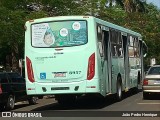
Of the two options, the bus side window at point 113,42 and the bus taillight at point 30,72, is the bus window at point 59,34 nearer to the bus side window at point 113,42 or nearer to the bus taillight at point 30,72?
the bus taillight at point 30,72

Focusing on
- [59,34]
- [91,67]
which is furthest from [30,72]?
[91,67]

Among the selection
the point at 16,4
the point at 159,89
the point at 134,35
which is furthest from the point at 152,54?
the point at 159,89

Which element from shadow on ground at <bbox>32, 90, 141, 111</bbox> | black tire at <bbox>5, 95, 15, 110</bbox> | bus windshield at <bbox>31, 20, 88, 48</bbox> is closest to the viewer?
bus windshield at <bbox>31, 20, 88, 48</bbox>

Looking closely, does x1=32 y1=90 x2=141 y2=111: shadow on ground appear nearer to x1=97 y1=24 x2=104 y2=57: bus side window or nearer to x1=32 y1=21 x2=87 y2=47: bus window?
x1=97 y1=24 x2=104 y2=57: bus side window

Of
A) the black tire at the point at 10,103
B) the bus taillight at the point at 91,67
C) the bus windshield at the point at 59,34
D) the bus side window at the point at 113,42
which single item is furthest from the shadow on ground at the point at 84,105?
the bus windshield at the point at 59,34

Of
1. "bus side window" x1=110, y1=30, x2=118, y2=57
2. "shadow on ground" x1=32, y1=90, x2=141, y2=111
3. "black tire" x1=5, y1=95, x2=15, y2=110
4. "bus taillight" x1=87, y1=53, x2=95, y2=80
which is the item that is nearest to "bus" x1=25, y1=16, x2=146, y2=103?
"bus taillight" x1=87, y1=53, x2=95, y2=80

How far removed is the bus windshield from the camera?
15484mm

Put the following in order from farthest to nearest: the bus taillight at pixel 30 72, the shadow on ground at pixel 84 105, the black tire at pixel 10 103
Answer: the black tire at pixel 10 103 → the shadow on ground at pixel 84 105 → the bus taillight at pixel 30 72

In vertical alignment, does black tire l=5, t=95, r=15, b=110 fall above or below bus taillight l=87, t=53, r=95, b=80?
below

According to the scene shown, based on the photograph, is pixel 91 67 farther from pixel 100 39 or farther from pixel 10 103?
pixel 10 103

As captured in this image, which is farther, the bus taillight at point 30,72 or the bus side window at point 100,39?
the bus side window at point 100,39

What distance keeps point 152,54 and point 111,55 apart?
44.0 m

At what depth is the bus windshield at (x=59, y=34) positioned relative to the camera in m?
15.5

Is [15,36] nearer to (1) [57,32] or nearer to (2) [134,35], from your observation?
(2) [134,35]
